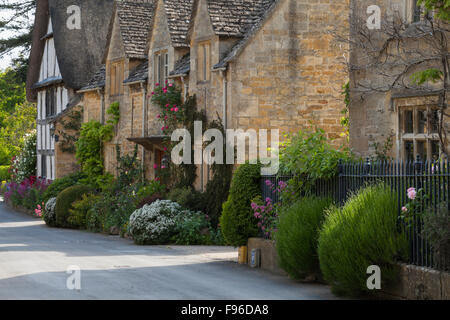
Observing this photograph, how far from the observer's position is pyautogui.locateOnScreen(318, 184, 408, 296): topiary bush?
35.4 ft

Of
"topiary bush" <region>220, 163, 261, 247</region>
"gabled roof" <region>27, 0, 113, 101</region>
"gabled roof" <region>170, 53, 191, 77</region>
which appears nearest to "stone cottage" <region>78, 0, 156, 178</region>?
"gabled roof" <region>170, 53, 191, 77</region>

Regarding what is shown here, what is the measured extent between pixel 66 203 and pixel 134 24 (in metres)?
7.69

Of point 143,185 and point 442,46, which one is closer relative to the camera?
point 442,46

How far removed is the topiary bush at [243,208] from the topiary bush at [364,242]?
4521 mm

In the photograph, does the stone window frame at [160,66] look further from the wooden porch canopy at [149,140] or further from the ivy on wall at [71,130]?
the ivy on wall at [71,130]

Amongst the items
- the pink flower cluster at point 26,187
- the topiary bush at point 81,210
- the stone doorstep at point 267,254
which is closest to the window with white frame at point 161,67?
the topiary bush at point 81,210

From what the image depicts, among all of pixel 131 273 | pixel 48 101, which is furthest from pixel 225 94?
pixel 48 101

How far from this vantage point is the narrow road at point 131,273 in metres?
11.7

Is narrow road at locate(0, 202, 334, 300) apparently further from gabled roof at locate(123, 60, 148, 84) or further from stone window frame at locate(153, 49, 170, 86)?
gabled roof at locate(123, 60, 148, 84)

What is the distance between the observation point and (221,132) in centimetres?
2220

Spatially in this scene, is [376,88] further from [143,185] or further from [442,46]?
[143,185]

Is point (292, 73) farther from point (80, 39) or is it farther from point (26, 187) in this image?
point (26, 187)

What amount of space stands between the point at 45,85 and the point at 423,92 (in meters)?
29.1
